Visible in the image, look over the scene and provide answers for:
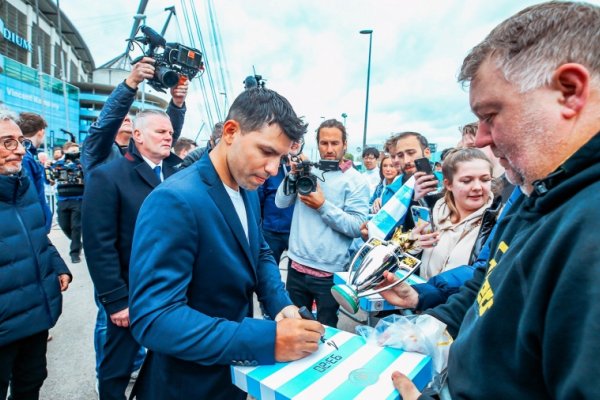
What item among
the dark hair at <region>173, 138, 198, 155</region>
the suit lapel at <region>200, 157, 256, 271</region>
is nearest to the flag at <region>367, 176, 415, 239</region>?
the suit lapel at <region>200, 157, 256, 271</region>

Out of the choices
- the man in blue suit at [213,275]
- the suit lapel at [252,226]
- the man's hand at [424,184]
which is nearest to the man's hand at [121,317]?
the man in blue suit at [213,275]

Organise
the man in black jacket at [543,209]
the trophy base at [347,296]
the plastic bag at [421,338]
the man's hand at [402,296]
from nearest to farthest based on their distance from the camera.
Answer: the man in black jacket at [543,209]
the plastic bag at [421,338]
the trophy base at [347,296]
the man's hand at [402,296]

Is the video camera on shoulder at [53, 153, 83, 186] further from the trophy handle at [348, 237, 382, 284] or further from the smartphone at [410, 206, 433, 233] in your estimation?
the trophy handle at [348, 237, 382, 284]

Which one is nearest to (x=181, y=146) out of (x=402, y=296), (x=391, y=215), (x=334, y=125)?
(x=334, y=125)

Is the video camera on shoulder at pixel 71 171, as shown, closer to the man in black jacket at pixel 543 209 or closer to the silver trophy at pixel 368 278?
the silver trophy at pixel 368 278

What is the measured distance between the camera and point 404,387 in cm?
98

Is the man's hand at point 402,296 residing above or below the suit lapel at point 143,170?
below

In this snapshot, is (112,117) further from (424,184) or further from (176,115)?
(424,184)

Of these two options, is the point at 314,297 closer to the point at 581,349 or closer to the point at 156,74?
→ the point at 156,74

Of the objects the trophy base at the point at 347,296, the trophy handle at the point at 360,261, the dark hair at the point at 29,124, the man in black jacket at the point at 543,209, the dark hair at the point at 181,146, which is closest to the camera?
the man in black jacket at the point at 543,209

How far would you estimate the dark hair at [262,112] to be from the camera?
54.0 inches

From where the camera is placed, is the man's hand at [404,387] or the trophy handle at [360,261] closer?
the man's hand at [404,387]

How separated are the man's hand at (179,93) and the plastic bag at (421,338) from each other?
9.35 feet

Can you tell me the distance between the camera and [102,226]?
84.6 inches
